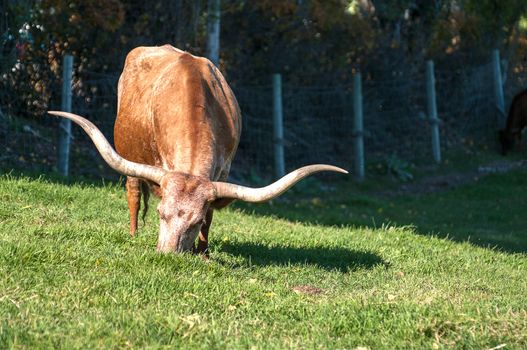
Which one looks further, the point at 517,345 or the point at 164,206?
the point at 164,206

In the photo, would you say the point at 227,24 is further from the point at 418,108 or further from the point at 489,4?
the point at 489,4

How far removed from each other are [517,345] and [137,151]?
13.9 ft

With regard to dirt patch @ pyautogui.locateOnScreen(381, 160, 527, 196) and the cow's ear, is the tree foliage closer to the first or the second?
dirt patch @ pyautogui.locateOnScreen(381, 160, 527, 196)

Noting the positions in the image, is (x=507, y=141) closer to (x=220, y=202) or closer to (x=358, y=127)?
(x=358, y=127)

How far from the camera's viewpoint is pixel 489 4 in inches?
904

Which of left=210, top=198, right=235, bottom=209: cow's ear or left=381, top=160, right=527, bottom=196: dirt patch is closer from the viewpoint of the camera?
left=210, top=198, right=235, bottom=209: cow's ear

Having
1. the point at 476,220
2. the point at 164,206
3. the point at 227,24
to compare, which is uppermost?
the point at 227,24

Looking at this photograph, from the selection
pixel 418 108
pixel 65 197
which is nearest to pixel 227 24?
pixel 418 108

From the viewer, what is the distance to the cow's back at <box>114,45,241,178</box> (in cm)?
719

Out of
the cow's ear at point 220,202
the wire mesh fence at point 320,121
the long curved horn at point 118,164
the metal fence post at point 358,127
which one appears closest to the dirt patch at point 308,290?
the cow's ear at point 220,202

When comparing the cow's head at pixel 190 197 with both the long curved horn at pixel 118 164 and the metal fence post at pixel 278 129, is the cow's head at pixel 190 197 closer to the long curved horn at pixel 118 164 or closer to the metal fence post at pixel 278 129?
the long curved horn at pixel 118 164

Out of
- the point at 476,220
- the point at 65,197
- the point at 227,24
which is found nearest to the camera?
the point at 65,197

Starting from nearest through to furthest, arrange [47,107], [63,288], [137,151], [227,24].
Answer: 1. [63,288]
2. [137,151]
3. [47,107]
4. [227,24]

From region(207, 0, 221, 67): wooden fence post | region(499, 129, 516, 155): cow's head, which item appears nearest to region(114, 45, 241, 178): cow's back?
region(207, 0, 221, 67): wooden fence post
